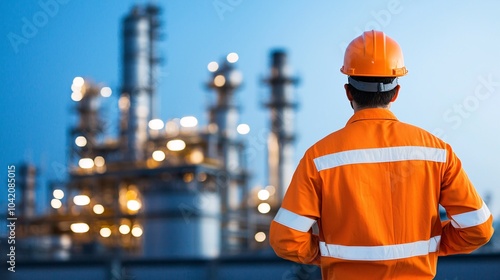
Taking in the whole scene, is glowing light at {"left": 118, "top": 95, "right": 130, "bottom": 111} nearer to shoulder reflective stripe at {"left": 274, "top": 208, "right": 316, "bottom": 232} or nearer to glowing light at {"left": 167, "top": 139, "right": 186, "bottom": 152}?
glowing light at {"left": 167, "top": 139, "right": 186, "bottom": 152}

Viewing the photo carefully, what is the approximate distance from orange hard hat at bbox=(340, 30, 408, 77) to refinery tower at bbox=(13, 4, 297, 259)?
537 inches

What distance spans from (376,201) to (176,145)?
51.0ft

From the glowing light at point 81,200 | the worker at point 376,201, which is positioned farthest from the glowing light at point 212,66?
the worker at point 376,201

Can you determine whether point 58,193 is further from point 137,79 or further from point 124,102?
point 137,79

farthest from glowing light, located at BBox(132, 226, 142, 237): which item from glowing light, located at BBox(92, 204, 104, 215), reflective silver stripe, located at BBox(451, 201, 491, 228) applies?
reflective silver stripe, located at BBox(451, 201, 491, 228)

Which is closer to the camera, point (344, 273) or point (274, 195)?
point (344, 273)

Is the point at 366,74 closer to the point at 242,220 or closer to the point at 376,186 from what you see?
the point at 376,186

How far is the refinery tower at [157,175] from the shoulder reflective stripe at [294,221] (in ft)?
44.9

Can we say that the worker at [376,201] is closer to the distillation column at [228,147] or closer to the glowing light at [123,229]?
the distillation column at [228,147]

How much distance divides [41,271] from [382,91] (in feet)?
17.0

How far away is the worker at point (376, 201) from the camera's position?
1786mm

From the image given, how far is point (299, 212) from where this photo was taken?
1.79 meters

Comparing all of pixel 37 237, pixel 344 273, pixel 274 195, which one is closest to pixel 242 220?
pixel 274 195

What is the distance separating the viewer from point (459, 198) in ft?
5.96
